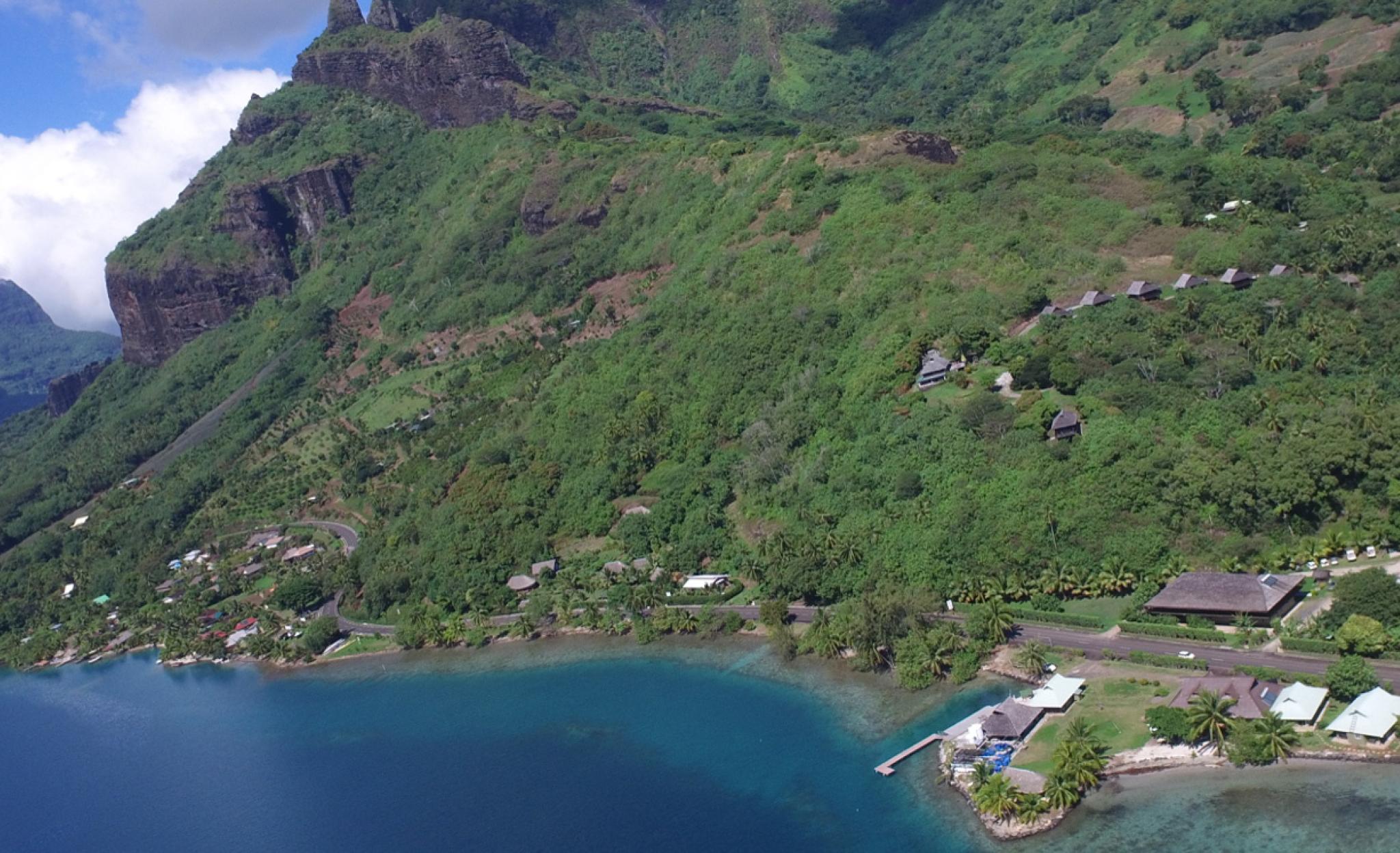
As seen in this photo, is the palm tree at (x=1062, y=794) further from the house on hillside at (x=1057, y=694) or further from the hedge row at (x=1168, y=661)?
the hedge row at (x=1168, y=661)

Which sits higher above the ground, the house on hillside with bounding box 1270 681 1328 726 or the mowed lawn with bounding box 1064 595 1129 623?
the mowed lawn with bounding box 1064 595 1129 623

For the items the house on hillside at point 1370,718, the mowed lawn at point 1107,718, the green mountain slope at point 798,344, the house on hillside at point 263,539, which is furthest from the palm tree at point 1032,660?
the house on hillside at point 263,539

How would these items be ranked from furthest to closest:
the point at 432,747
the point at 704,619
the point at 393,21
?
1. the point at 393,21
2. the point at 704,619
3. the point at 432,747

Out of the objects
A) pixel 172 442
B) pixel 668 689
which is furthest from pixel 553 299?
pixel 668 689

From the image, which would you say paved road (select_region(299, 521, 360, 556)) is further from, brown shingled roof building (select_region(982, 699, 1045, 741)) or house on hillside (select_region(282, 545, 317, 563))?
brown shingled roof building (select_region(982, 699, 1045, 741))

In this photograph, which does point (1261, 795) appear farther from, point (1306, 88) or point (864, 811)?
point (1306, 88)

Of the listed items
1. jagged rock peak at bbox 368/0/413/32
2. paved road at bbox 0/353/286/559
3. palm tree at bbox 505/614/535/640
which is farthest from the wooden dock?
jagged rock peak at bbox 368/0/413/32
